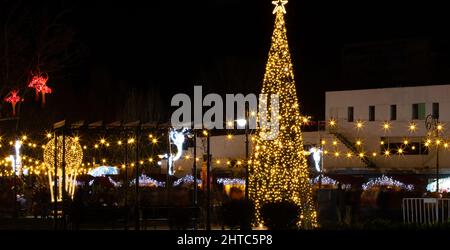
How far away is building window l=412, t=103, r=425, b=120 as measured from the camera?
46844mm

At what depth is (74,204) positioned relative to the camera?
23656 mm

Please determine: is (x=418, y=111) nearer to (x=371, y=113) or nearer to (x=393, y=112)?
(x=393, y=112)

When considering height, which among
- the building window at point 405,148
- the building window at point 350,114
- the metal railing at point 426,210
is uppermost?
the building window at point 350,114

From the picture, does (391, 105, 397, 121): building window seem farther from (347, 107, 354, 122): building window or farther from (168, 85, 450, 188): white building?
(347, 107, 354, 122): building window

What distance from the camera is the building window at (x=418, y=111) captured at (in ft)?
154

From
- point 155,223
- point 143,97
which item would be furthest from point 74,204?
point 143,97

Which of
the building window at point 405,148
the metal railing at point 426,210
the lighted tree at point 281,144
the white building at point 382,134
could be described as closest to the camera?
the metal railing at point 426,210

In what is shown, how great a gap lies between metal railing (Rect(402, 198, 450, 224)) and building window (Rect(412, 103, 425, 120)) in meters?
23.2

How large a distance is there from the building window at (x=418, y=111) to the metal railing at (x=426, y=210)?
76.2ft

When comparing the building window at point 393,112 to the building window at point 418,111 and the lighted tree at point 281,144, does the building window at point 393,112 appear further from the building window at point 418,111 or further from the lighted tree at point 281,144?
the lighted tree at point 281,144

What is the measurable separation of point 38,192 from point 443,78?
29443mm

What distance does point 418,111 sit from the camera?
4709 cm

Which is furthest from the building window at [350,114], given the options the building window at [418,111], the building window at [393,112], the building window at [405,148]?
the building window at [418,111]
